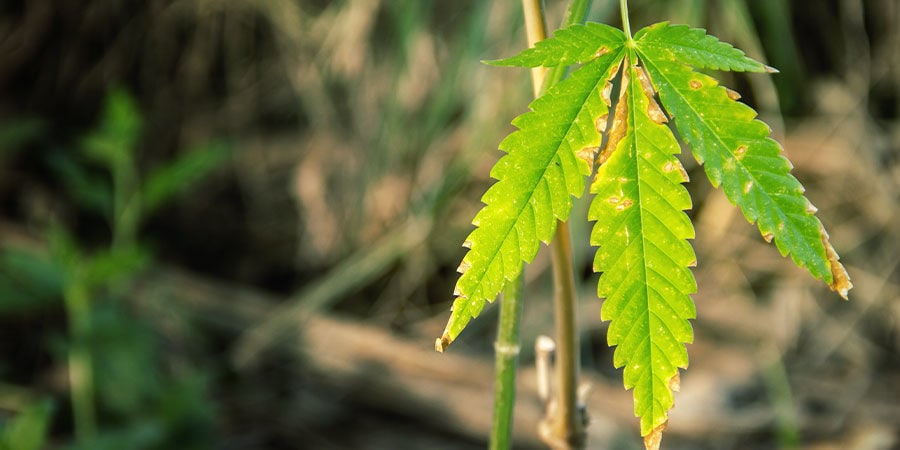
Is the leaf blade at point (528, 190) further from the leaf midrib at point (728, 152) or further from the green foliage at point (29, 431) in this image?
the green foliage at point (29, 431)

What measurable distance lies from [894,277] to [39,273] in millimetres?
1765

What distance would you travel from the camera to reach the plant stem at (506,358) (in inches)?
27.3

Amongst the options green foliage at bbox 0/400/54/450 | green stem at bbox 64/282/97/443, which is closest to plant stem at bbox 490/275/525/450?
green foliage at bbox 0/400/54/450

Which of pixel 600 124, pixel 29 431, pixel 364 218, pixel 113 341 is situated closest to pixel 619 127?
pixel 600 124

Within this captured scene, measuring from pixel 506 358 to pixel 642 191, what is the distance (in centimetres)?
21

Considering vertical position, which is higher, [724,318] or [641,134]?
[724,318]

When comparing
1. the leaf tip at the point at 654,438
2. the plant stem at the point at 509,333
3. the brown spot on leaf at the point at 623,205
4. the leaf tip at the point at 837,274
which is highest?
the plant stem at the point at 509,333

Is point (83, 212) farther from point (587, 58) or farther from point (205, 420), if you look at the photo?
point (587, 58)

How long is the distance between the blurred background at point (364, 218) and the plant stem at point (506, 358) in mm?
1028

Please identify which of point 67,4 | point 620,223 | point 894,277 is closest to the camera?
point 620,223

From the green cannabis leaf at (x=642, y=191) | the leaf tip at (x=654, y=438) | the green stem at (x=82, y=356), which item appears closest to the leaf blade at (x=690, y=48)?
the green cannabis leaf at (x=642, y=191)

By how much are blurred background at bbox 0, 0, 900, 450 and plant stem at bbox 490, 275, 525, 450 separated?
40.5 inches

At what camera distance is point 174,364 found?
2.09m

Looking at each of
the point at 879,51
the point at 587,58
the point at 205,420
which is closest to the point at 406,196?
the point at 205,420
